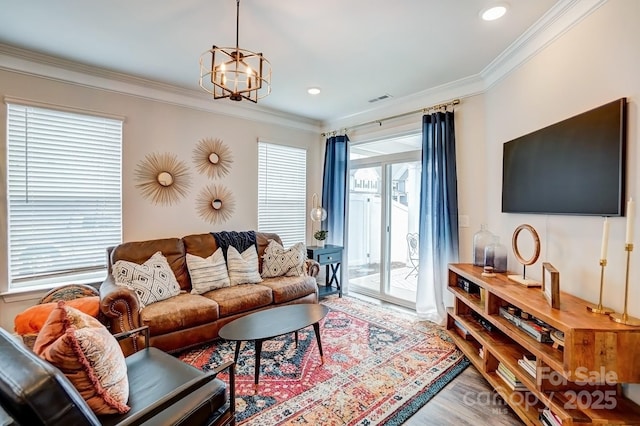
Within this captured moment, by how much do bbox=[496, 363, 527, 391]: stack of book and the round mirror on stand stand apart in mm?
637

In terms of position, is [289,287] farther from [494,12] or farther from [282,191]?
[494,12]

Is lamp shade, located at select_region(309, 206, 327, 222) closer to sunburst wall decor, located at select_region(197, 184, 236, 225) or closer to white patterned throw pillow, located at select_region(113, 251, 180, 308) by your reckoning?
sunburst wall decor, located at select_region(197, 184, 236, 225)

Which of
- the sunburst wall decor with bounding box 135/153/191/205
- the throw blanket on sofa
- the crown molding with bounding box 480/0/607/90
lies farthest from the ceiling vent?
the sunburst wall decor with bounding box 135/153/191/205

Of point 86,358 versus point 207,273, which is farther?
point 207,273

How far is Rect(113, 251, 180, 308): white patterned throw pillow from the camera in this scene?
9.20ft

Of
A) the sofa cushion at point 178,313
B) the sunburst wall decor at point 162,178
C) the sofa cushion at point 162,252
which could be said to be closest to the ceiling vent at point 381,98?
the sunburst wall decor at point 162,178

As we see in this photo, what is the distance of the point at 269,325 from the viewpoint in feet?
8.08

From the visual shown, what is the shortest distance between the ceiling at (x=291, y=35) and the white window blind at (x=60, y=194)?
66cm

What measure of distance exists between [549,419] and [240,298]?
2605 millimetres

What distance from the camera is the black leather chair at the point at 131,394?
36.1 inches

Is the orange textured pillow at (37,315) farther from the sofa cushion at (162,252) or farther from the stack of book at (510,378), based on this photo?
the stack of book at (510,378)

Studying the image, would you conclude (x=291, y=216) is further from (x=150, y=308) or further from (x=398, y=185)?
(x=150, y=308)

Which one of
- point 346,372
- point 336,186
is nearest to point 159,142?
point 336,186

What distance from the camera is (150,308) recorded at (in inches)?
107
